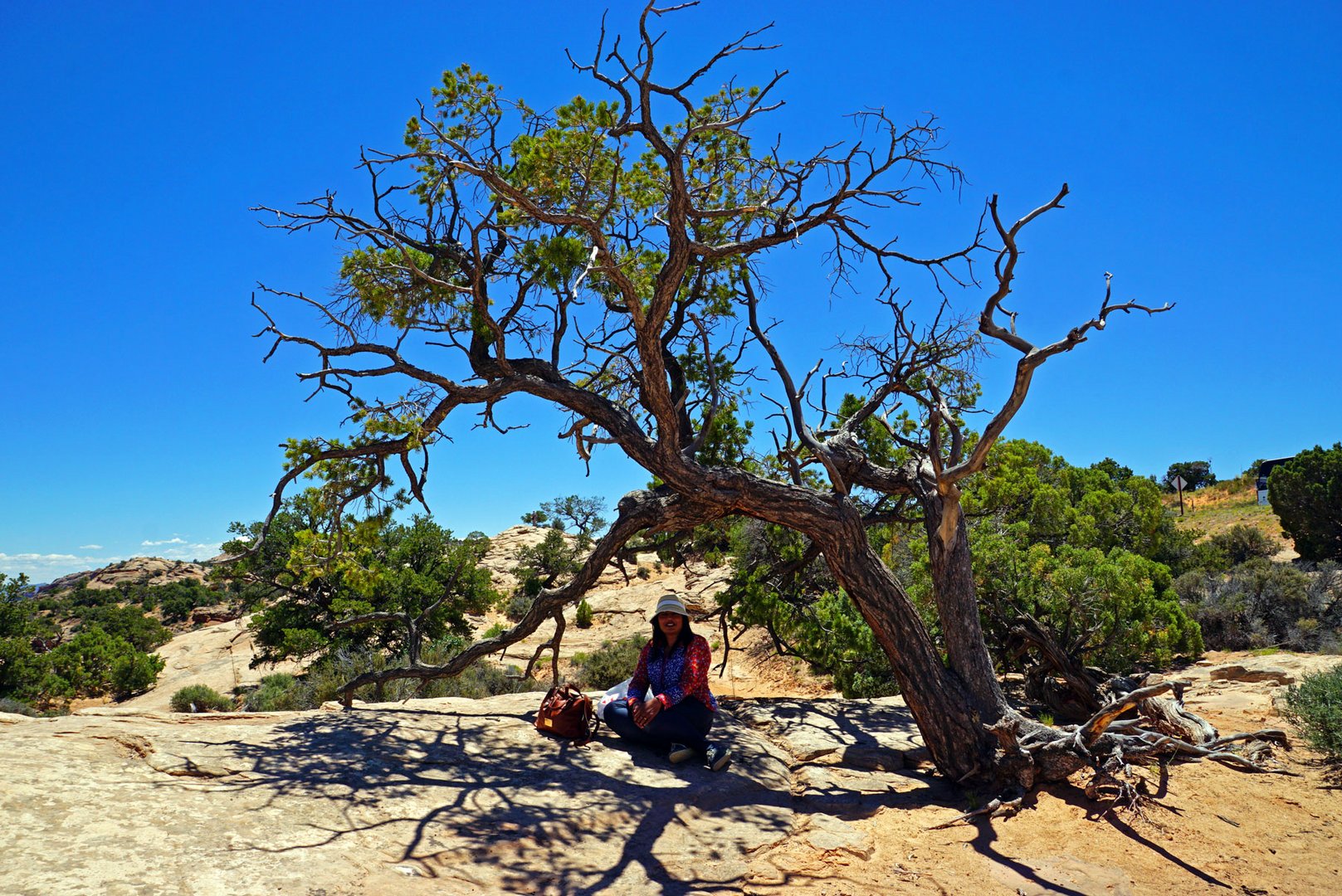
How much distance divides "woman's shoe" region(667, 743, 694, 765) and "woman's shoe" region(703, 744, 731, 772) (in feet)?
0.48

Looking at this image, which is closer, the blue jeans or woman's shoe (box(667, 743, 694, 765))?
woman's shoe (box(667, 743, 694, 765))

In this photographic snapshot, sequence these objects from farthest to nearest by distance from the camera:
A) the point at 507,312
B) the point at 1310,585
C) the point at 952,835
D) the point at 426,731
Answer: the point at 1310,585 → the point at 507,312 → the point at 426,731 → the point at 952,835

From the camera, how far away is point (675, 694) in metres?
6.33

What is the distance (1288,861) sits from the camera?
185 inches

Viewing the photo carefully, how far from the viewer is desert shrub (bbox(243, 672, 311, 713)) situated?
11.2 metres

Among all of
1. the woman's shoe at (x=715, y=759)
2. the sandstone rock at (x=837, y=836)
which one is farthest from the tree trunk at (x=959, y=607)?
the woman's shoe at (x=715, y=759)

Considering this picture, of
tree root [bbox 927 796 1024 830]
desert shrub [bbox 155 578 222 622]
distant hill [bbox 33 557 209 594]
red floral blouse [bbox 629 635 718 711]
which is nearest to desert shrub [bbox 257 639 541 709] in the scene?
red floral blouse [bbox 629 635 718 711]

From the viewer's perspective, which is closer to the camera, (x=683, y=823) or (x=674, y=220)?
(x=683, y=823)

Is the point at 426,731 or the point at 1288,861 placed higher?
the point at 426,731

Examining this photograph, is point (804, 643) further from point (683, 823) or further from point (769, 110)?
point (769, 110)

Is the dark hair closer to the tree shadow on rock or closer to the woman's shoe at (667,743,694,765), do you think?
the woman's shoe at (667,743,694,765)

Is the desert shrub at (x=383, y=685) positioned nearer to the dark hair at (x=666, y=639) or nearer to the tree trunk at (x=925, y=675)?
the dark hair at (x=666, y=639)

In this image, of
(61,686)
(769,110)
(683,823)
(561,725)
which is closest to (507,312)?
(769,110)

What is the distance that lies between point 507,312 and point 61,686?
1326 centimetres
